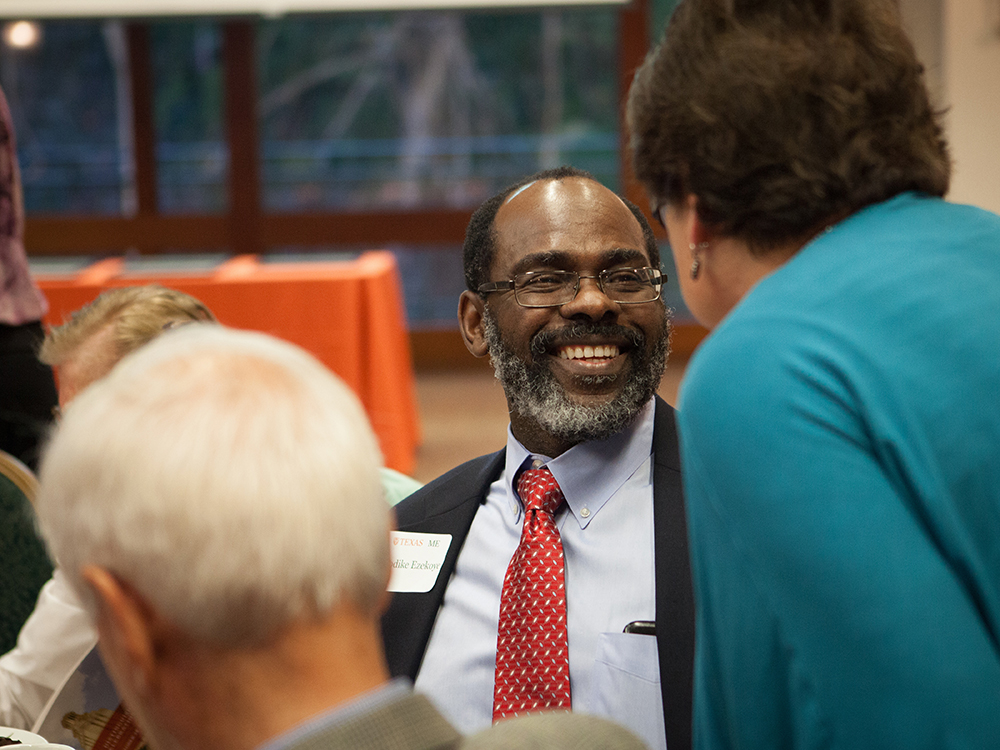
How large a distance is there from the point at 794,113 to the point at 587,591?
33.7 inches

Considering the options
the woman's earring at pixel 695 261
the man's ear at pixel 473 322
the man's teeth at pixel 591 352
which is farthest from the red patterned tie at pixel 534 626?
the woman's earring at pixel 695 261

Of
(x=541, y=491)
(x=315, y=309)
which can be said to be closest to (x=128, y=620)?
(x=541, y=491)

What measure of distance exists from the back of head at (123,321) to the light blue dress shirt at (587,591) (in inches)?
25.2

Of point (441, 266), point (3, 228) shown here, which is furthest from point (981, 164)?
point (3, 228)

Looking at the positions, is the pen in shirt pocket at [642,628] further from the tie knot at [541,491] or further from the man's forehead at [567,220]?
the man's forehead at [567,220]

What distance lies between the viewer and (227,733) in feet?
2.39

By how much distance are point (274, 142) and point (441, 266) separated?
1.75m

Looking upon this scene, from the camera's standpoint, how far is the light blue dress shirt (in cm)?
146

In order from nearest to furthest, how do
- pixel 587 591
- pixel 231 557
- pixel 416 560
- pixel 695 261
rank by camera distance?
pixel 231 557 → pixel 695 261 → pixel 587 591 → pixel 416 560

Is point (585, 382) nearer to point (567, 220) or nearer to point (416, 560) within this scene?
point (567, 220)

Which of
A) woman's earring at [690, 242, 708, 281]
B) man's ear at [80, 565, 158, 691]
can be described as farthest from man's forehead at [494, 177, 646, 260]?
man's ear at [80, 565, 158, 691]

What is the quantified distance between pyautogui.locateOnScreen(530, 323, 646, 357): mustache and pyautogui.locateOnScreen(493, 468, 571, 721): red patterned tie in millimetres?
281

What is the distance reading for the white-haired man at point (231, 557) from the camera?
705mm

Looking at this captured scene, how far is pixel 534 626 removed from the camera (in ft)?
4.95
